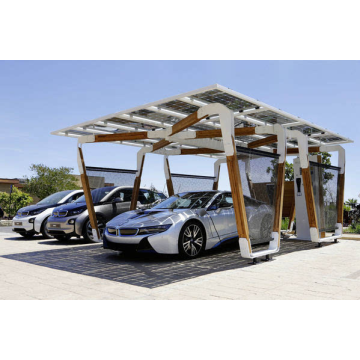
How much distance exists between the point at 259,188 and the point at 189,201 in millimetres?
1771

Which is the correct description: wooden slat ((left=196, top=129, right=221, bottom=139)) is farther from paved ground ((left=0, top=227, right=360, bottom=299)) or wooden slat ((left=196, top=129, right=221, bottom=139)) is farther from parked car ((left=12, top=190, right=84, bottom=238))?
parked car ((left=12, top=190, right=84, bottom=238))

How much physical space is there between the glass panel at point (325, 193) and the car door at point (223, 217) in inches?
112

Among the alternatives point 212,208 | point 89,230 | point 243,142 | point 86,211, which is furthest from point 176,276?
point 243,142

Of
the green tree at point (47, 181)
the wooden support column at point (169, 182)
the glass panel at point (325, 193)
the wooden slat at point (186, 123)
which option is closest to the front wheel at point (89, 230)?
the wooden support column at point (169, 182)

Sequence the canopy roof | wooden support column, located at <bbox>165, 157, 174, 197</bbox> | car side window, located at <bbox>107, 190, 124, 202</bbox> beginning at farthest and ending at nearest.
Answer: wooden support column, located at <bbox>165, 157, 174, 197</bbox>, car side window, located at <bbox>107, 190, 124, 202</bbox>, the canopy roof

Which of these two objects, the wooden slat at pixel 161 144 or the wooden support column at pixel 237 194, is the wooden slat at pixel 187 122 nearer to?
the wooden support column at pixel 237 194

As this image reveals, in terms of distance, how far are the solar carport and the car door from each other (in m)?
0.93

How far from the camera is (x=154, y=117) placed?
30.9ft

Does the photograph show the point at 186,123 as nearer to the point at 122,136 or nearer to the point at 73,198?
the point at 122,136

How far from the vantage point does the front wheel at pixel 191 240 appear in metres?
7.17

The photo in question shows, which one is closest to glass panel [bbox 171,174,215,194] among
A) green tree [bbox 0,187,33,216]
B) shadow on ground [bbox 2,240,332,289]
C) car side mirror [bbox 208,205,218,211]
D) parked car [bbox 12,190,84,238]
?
parked car [bbox 12,190,84,238]

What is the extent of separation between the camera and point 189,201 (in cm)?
841

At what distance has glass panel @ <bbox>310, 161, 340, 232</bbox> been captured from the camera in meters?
9.90
